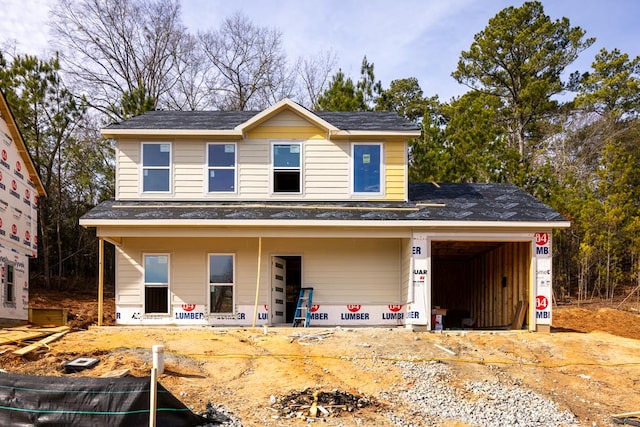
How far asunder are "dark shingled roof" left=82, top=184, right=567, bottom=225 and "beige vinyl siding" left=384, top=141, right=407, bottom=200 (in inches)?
14.6

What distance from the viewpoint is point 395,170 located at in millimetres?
17984

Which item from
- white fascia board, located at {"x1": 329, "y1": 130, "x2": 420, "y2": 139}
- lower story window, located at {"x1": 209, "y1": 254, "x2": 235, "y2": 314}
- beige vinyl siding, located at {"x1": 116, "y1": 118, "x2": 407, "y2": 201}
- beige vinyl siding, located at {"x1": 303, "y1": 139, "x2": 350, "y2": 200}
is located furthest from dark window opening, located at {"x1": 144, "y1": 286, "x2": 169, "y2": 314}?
white fascia board, located at {"x1": 329, "y1": 130, "x2": 420, "y2": 139}

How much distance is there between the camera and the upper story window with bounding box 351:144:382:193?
59.1 feet

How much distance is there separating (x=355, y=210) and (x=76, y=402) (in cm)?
953

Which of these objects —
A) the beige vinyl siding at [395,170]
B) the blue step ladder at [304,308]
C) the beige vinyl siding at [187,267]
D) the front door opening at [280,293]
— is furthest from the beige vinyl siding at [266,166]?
the blue step ladder at [304,308]

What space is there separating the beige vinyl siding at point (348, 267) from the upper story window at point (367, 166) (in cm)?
163

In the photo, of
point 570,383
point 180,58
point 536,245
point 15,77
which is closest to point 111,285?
point 15,77

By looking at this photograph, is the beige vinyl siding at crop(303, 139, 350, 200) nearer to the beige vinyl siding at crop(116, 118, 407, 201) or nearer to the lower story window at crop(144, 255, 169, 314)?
the beige vinyl siding at crop(116, 118, 407, 201)

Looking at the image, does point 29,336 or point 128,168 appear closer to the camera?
point 29,336

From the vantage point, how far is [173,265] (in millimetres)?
17406

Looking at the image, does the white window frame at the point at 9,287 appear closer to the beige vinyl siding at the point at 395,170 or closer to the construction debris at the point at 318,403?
the beige vinyl siding at the point at 395,170

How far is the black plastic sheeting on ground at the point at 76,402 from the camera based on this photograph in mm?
8875

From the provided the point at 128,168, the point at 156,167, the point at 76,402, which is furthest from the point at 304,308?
the point at 76,402

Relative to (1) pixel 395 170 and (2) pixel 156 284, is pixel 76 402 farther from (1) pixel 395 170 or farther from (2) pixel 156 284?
(1) pixel 395 170
